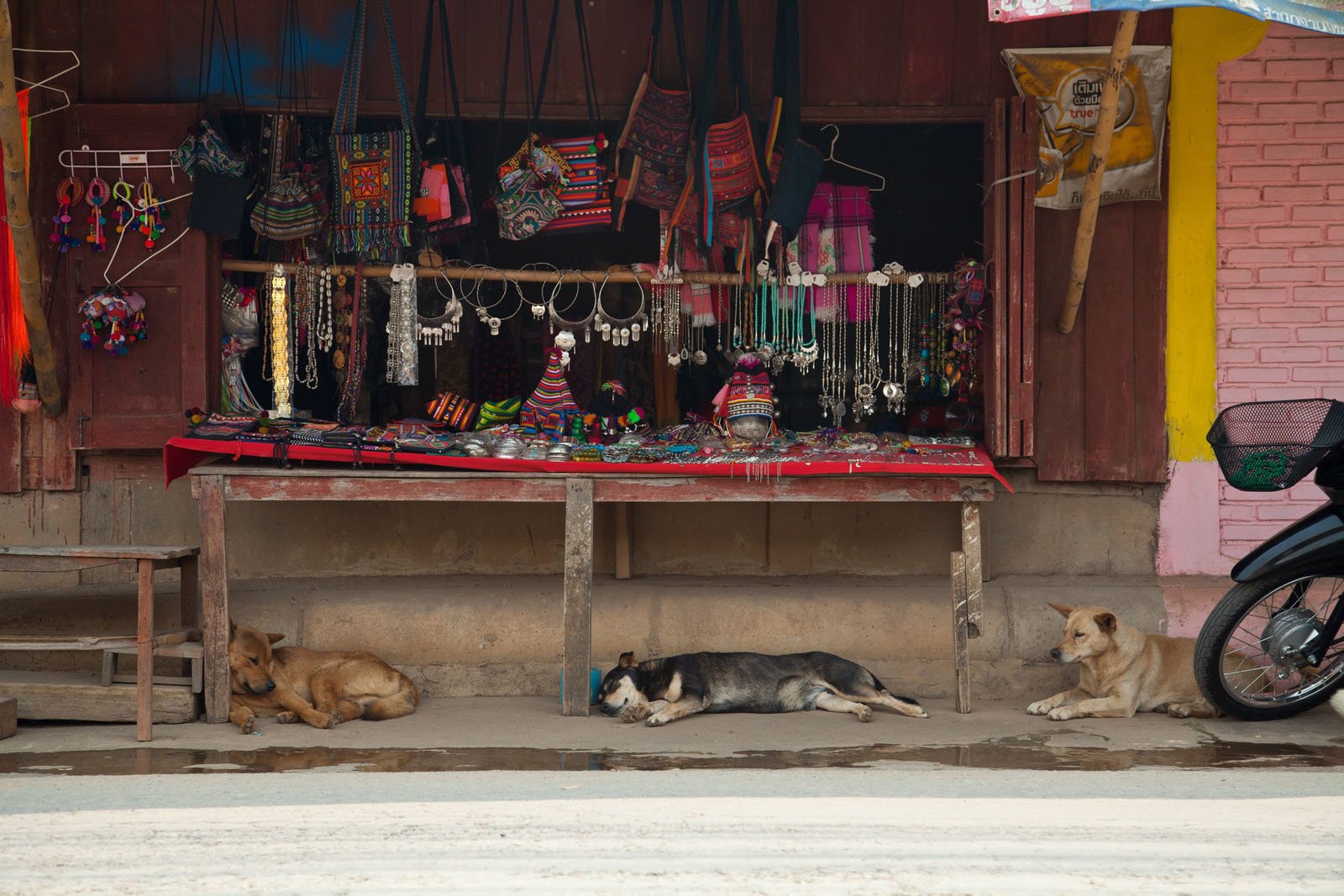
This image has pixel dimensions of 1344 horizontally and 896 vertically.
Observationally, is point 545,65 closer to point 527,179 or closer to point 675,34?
point 527,179

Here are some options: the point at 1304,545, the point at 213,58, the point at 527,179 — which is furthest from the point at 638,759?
the point at 213,58

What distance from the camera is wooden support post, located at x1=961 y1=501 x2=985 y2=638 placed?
20.5 ft

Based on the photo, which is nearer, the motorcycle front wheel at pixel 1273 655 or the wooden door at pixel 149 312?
the motorcycle front wheel at pixel 1273 655

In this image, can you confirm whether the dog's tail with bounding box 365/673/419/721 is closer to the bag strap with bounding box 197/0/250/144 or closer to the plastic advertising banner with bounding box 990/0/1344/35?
the bag strap with bounding box 197/0/250/144

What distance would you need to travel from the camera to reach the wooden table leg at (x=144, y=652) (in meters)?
5.86

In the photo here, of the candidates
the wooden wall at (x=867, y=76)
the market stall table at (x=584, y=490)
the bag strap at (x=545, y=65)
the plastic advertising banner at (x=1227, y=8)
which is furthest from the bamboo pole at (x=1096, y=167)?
the bag strap at (x=545, y=65)

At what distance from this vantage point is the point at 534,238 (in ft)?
27.8

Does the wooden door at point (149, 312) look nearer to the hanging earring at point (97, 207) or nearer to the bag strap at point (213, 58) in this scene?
the hanging earring at point (97, 207)

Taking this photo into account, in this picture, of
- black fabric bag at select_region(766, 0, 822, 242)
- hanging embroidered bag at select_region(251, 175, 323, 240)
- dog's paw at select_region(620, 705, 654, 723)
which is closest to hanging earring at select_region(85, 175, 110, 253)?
hanging embroidered bag at select_region(251, 175, 323, 240)

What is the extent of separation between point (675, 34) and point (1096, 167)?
2.41 metres

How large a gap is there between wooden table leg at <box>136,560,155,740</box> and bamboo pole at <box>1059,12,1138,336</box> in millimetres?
4597

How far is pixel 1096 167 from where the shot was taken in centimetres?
605

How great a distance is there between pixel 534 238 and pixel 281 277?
1884mm

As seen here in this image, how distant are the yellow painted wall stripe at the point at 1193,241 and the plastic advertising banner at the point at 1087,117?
16cm
